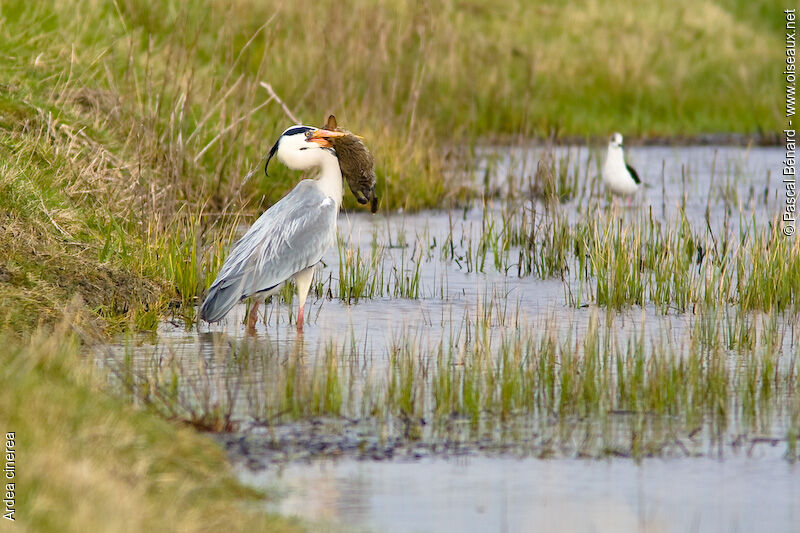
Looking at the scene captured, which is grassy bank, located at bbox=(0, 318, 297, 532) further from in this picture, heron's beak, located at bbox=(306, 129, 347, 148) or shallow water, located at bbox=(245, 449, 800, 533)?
heron's beak, located at bbox=(306, 129, 347, 148)

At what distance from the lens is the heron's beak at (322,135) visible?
8.26 metres

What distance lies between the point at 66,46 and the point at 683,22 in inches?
708

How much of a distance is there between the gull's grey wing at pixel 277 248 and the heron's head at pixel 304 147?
15 centimetres

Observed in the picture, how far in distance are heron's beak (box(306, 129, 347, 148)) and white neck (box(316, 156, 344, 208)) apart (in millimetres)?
98

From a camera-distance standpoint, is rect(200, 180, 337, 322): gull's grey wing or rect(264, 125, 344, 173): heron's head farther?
rect(264, 125, 344, 173): heron's head

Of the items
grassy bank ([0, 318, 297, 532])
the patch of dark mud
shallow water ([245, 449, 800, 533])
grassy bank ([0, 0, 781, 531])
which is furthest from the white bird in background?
grassy bank ([0, 318, 297, 532])

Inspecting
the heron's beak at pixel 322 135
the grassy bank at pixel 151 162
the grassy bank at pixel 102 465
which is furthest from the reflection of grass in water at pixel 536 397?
the heron's beak at pixel 322 135

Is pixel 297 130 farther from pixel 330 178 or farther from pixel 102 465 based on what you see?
pixel 102 465

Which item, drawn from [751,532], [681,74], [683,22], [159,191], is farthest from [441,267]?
[683,22]

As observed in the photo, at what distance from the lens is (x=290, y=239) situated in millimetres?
7930

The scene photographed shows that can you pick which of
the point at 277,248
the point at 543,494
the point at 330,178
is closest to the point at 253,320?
the point at 277,248

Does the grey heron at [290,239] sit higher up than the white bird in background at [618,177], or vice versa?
the white bird in background at [618,177]

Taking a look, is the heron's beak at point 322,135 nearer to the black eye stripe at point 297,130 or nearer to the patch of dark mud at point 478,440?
the black eye stripe at point 297,130

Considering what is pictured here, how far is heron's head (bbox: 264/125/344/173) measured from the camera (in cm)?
827
